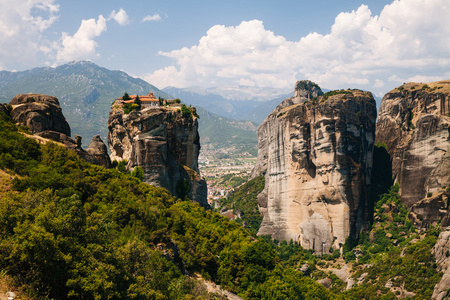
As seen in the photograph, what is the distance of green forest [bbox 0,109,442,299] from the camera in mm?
16000

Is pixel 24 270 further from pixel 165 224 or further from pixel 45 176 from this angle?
pixel 165 224

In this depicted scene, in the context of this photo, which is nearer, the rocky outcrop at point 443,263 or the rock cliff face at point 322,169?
the rocky outcrop at point 443,263

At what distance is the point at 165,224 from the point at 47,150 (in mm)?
11688

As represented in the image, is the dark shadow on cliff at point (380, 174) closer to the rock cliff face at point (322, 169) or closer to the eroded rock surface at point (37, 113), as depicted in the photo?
the rock cliff face at point (322, 169)

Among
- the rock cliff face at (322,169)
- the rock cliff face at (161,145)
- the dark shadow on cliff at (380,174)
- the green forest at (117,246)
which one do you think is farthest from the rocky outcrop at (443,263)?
the rock cliff face at (161,145)

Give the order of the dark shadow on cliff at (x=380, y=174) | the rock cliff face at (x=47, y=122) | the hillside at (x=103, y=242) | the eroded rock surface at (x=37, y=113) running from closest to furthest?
1. the hillside at (x=103, y=242)
2. the rock cliff face at (x=47, y=122)
3. the eroded rock surface at (x=37, y=113)
4. the dark shadow on cliff at (x=380, y=174)

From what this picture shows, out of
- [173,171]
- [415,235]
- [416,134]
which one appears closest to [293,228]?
[415,235]

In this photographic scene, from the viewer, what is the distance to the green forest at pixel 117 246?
16000 mm

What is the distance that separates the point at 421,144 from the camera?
69938mm

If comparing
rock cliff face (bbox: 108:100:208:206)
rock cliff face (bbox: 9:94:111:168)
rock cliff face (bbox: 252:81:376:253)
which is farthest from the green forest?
rock cliff face (bbox: 252:81:376:253)

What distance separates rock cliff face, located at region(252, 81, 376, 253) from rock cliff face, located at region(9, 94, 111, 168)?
4338 centimetres

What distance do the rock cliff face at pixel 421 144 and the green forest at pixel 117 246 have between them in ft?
36.3

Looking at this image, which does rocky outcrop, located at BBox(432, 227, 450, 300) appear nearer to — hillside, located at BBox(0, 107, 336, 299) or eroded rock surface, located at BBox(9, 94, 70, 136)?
hillside, located at BBox(0, 107, 336, 299)

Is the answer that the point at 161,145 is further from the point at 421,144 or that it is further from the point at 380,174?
the point at 380,174
